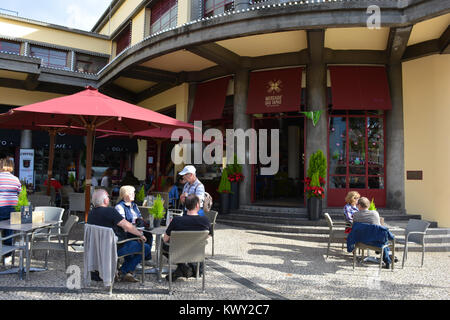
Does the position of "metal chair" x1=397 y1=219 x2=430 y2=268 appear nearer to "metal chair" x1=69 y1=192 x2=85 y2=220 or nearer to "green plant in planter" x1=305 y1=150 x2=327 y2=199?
"green plant in planter" x1=305 y1=150 x2=327 y2=199

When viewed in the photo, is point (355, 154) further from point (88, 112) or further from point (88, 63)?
point (88, 63)

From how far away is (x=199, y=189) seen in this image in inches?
213

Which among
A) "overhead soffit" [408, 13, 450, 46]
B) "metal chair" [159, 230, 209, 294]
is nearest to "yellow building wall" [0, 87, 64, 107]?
"metal chair" [159, 230, 209, 294]

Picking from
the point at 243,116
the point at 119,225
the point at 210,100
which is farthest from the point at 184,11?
the point at 119,225

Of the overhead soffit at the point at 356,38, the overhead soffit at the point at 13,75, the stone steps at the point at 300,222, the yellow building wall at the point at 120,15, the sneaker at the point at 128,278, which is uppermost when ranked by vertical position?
the yellow building wall at the point at 120,15

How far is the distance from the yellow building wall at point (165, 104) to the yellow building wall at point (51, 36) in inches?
173

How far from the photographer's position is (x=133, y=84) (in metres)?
14.2

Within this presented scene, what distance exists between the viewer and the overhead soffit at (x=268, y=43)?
8.71 metres

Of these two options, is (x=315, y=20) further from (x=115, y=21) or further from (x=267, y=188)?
(x=115, y=21)

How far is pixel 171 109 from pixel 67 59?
675 centimetres

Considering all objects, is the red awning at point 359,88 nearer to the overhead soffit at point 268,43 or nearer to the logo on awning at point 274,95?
the overhead soffit at point 268,43

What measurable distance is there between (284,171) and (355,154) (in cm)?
515

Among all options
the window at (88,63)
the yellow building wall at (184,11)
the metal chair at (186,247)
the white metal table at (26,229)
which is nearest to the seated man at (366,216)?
the metal chair at (186,247)

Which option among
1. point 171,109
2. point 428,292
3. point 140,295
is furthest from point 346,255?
point 171,109
